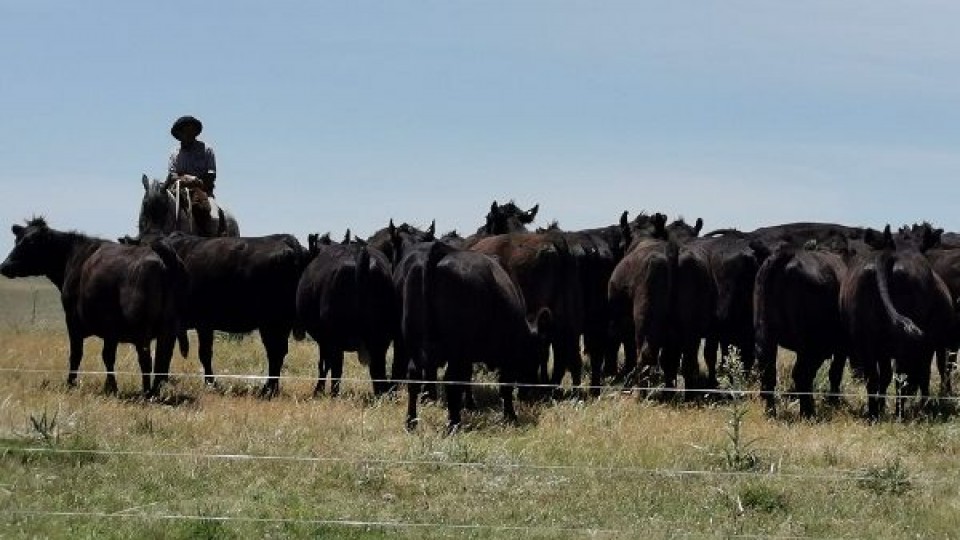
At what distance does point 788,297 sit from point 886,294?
39.2 inches

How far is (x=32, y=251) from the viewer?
1623cm

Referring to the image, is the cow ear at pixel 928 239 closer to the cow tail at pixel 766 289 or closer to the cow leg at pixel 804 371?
the cow leg at pixel 804 371

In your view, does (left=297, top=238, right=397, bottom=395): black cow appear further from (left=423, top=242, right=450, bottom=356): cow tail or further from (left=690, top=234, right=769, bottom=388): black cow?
(left=690, top=234, right=769, bottom=388): black cow

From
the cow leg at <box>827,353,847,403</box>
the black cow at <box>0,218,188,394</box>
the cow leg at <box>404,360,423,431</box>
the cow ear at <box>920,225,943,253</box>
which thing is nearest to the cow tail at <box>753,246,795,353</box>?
the cow leg at <box>827,353,847,403</box>

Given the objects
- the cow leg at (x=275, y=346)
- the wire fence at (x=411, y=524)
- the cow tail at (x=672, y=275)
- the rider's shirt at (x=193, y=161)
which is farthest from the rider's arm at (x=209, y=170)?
the wire fence at (x=411, y=524)

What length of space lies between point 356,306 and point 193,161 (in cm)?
530

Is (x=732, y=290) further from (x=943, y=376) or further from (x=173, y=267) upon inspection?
(x=173, y=267)

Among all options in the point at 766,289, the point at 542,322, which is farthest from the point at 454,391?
the point at 766,289

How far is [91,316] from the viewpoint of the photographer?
47.5 feet

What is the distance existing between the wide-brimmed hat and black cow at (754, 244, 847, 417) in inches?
326

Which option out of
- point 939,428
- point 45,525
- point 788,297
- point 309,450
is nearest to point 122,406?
point 309,450

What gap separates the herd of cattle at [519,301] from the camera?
12.2 meters

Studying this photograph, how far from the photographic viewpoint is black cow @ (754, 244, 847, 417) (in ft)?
44.1

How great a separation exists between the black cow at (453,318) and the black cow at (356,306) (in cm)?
218
